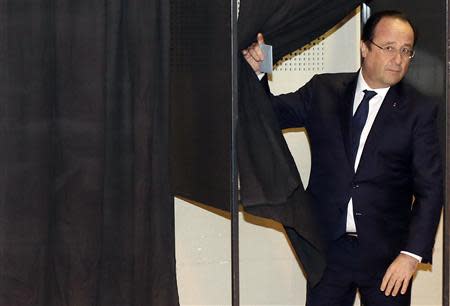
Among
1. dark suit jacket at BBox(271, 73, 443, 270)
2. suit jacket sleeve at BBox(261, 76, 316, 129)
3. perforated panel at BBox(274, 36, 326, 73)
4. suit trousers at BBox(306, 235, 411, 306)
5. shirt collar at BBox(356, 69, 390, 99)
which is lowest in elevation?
suit trousers at BBox(306, 235, 411, 306)

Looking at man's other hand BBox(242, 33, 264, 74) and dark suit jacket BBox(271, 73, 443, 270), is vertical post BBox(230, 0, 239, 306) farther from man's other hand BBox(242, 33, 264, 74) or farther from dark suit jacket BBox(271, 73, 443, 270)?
dark suit jacket BBox(271, 73, 443, 270)

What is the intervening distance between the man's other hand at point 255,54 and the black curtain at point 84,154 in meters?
0.39

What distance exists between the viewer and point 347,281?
120 inches

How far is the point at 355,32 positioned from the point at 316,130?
92 centimetres

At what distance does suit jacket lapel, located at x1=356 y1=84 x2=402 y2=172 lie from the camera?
3.04m

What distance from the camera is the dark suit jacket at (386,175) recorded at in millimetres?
2939

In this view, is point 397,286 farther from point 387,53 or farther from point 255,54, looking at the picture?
point 255,54

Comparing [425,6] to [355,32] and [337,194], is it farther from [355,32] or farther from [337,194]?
[337,194]

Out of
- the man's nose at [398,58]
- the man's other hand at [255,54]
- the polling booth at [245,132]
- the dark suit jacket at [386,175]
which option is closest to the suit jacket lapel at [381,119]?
the dark suit jacket at [386,175]

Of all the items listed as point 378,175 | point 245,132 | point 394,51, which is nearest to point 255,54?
point 245,132

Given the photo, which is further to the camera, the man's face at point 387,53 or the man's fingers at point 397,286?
the man's face at point 387,53

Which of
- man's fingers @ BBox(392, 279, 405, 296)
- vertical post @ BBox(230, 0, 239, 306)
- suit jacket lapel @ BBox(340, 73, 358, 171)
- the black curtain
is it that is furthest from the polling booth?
man's fingers @ BBox(392, 279, 405, 296)

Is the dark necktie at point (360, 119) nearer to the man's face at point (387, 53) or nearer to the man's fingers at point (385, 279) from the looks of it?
the man's face at point (387, 53)

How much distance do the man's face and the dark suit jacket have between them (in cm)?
7
